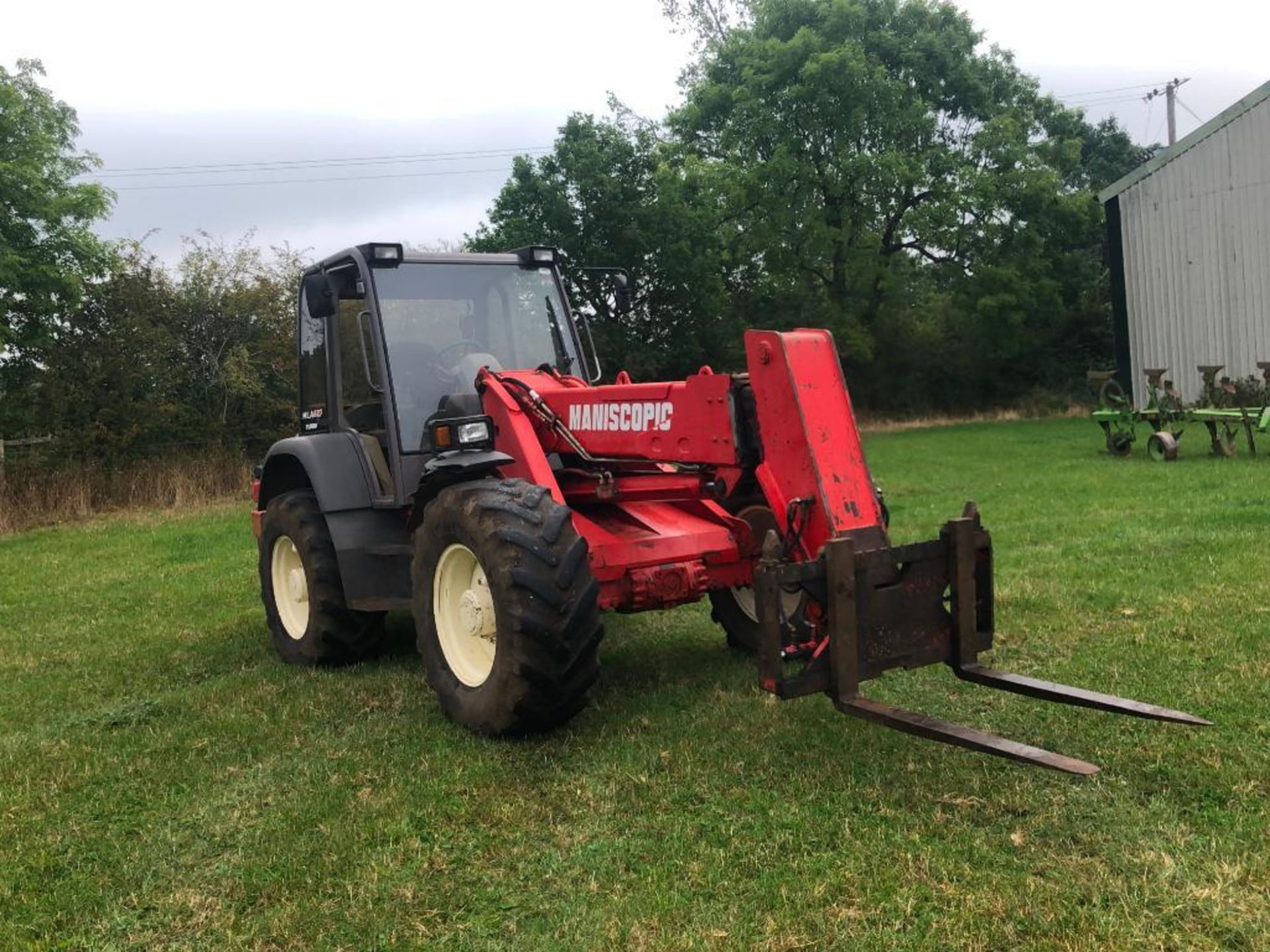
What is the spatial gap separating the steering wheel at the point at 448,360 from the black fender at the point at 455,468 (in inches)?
31.9

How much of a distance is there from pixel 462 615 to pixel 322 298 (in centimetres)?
207

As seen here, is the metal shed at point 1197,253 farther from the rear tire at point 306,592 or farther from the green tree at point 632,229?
the rear tire at point 306,592

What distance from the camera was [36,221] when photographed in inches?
653

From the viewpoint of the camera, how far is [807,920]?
2.91 m

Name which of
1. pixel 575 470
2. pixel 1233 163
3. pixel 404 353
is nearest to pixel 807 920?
pixel 575 470

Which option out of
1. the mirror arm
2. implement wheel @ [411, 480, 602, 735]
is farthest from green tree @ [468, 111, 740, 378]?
implement wheel @ [411, 480, 602, 735]

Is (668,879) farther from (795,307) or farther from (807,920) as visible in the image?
(795,307)

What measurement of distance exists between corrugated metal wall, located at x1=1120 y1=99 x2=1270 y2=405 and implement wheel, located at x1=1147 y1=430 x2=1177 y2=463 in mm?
6559

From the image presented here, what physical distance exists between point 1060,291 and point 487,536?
26.7 metres

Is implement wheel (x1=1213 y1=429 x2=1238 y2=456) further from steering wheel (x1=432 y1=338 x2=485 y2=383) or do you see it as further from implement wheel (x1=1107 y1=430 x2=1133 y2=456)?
steering wheel (x1=432 y1=338 x2=485 y2=383)

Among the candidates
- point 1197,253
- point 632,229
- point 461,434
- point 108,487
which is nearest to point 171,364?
point 108,487

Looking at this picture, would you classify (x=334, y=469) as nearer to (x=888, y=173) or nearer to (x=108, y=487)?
(x=108, y=487)

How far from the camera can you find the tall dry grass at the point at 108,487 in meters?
15.1

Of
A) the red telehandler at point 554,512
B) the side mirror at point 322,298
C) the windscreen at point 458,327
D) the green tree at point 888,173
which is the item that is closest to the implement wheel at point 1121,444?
the green tree at point 888,173
